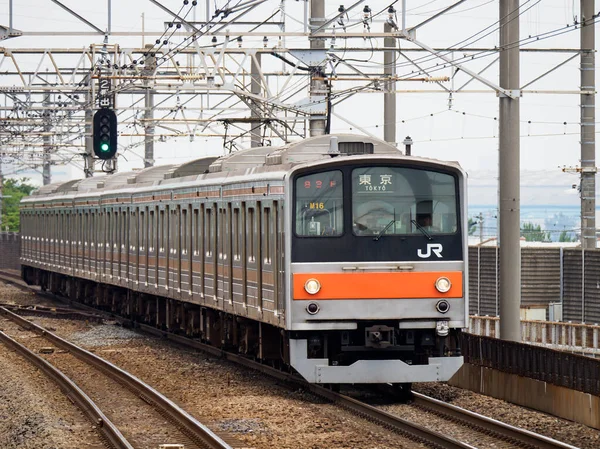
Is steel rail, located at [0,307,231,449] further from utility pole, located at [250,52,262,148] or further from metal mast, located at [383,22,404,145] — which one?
metal mast, located at [383,22,404,145]

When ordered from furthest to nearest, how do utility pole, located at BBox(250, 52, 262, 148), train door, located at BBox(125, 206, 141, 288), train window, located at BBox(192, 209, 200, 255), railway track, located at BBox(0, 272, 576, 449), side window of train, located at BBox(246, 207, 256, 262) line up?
utility pole, located at BBox(250, 52, 262, 148) < train door, located at BBox(125, 206, 141, 288) < train window, located at BBox(192, 209, 200, 255) < side window of train, located at BBox(246, 207, 256, 262) < railway track, located at BBox(0, 272, 576, 449)

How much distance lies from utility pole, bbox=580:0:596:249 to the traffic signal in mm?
9317

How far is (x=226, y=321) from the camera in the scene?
17672 millimetres

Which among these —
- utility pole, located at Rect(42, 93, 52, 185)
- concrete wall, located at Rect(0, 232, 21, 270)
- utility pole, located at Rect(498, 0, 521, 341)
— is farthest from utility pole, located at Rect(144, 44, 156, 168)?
concrete wall, located at Rect(0, 232, 21, 270)

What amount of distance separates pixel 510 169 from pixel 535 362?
3.31 m

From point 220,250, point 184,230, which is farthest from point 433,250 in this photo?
point 184,230

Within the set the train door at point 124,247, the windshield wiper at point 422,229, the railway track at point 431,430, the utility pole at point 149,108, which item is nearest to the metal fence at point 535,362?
the railway track at point 431,430

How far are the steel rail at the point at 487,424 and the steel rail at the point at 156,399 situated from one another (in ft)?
7.94

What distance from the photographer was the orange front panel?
13367 mm

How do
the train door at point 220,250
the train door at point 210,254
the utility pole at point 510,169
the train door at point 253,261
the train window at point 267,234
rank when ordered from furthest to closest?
the train door at point 210,254 < the train door at point 220,250 < the utility pole at point 510,169 < the train door at point 253,261 < the train window at point 267,234

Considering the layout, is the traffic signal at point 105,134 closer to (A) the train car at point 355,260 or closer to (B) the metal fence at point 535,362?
(A) the train car at point 355,260

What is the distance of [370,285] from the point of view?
13430mm

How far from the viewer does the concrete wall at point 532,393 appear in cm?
1197

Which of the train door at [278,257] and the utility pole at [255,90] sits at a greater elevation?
the utility pole at [255,90]
